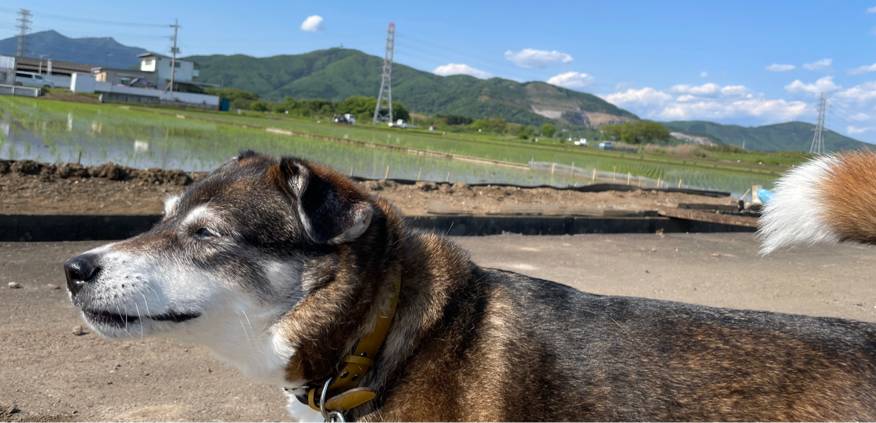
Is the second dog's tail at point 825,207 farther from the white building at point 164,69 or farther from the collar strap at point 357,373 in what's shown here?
the white building at point 164,69

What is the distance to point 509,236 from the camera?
12203 millimetres

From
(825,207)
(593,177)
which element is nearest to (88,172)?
(825,207)

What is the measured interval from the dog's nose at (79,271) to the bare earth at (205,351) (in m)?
1.73

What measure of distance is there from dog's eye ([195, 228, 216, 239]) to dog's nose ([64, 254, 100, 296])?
1.47 feet

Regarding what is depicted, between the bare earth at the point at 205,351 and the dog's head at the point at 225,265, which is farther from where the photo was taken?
the bare earth at the point at 205,351

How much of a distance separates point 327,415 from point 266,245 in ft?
2.71

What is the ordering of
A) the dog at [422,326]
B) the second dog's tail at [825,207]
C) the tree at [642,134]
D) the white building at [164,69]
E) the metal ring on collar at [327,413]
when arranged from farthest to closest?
the tree at [642,134] → the white building at [164,69] → the second dog's tail at [825,207] → the metal ring on collar at [327,413] → the dog at [422,326]

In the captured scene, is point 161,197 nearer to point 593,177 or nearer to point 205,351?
point 205,351

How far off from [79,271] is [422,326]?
1.53 metres

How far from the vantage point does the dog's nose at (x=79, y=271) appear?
2.91 m

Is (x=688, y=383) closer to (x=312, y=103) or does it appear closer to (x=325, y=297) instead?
(x=325, y=297)

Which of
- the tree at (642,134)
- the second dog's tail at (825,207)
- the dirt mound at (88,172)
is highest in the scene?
the tree at (642,134)

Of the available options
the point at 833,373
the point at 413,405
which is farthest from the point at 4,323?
the point at 833,373

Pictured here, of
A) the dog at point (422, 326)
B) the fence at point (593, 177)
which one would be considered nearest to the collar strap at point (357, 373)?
the dog at point (422, 326)
